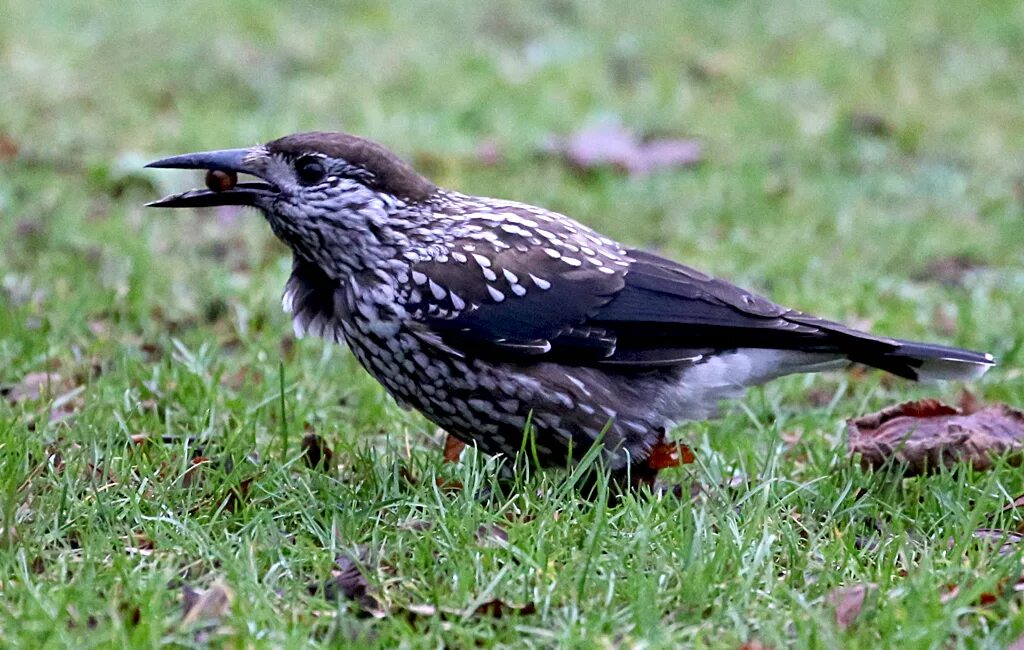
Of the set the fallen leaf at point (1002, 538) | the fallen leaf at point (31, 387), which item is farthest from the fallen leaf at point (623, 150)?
the fallen leaf at point (1002, 538)

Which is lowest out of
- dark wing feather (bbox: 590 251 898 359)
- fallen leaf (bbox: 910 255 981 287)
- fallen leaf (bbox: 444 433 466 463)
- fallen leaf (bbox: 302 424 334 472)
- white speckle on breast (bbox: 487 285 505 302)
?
fallen leaf (bbox: 444 433 466 463)

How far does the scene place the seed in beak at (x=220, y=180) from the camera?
4907mm

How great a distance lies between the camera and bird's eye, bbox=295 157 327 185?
15.9ft

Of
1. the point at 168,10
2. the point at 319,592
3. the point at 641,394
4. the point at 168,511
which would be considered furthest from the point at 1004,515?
the point at 168,10

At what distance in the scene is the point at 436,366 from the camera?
4.68 meters

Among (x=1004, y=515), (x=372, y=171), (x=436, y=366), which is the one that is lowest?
(x=1004, y=515)

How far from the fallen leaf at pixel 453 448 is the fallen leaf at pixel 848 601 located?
1.70 m

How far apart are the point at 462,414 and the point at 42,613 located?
1.64 metres

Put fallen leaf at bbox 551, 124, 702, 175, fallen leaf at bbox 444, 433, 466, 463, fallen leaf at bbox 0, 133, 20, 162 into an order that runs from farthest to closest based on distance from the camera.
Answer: fallen leaf at bbox 551, 124, 702, 175 < fallen leaf at bbox 0, 133, 20, 162 < fallen leaf at bbox 444, 433, 466, 463

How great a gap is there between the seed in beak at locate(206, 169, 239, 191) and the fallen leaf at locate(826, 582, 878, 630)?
241 centimetres

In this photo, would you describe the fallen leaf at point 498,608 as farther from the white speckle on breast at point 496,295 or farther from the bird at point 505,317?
the white speckle on breast at point 496,295

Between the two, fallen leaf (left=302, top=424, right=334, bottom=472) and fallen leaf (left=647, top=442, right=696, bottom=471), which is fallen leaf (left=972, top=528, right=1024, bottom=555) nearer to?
fallen leaf (left=647, top=442, right=696, bottom=471)

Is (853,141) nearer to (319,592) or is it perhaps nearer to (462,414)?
(462,414)

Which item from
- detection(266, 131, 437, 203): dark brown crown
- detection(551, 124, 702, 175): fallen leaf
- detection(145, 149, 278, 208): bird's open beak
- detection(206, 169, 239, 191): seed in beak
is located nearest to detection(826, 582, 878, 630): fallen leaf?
detection(266, 131, 437, 203): dark brown crown
